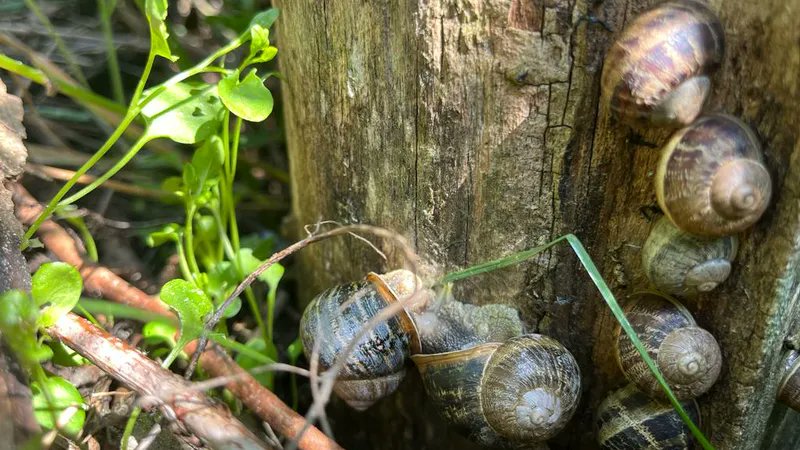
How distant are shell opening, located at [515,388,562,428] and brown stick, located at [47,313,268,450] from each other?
571 millimetres

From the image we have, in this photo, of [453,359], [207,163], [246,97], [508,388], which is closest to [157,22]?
[246,97]

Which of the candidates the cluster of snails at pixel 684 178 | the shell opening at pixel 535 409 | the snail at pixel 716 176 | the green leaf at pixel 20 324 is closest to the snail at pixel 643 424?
the cluster of snails at pixel 684 178

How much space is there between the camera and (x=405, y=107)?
1505 millimetres

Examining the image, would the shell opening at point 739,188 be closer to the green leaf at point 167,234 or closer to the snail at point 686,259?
the snail at point 686,259

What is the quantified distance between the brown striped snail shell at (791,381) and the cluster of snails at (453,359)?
0.45 m

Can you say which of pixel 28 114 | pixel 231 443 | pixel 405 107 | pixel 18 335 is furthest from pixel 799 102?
pixel 28 114

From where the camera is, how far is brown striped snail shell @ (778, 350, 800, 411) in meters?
1.51

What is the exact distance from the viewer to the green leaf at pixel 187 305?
4.88 feet

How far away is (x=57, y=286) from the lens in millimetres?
1437

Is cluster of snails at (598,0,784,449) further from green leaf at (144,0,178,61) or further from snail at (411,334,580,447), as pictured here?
green leaf at (144,0,178,61)

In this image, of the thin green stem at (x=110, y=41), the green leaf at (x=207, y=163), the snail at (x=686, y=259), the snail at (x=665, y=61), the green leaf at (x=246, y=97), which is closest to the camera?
the snail at (x=665, y=61)

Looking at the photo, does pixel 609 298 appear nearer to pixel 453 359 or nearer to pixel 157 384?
pixel 453 359

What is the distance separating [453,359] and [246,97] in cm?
77

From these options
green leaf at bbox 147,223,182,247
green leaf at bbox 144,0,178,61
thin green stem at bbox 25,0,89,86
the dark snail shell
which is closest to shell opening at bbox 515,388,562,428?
the dark snail shell
